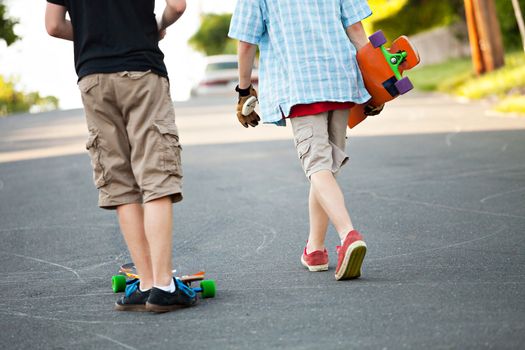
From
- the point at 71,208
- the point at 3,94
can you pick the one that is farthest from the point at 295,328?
the point at 3,94

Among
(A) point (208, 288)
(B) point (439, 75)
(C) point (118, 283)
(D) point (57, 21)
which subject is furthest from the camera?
(B) point (439, 75)

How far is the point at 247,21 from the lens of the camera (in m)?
5.43

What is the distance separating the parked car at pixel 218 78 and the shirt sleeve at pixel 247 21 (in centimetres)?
2470

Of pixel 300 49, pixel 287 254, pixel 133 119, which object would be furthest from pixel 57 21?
pixel 287 254

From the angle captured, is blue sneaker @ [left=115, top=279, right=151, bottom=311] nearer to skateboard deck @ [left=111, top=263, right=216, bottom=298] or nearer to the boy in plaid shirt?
skateboard deck @ [left=111, top=263, right=216, bottom=298]

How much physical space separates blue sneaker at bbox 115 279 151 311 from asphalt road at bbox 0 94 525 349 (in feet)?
0.24

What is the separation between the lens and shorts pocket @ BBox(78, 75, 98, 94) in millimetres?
4828

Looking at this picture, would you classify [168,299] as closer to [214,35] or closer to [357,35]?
[357,35]

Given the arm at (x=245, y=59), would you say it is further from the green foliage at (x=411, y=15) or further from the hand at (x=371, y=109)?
the green foliage at (x=411, y=15)

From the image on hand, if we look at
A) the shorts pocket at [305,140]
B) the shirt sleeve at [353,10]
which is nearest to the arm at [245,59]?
the shorts pocket at [305,140]

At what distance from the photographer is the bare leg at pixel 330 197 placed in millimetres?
5352

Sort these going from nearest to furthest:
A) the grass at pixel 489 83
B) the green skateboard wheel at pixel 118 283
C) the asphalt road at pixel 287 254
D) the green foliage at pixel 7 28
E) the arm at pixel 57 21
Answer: the asphalt road at pixel 287 254 < the arm at pixel 57 21 < the green skateboard wheel at pixel 118 283 < the green foliage at pixel 7 28 < the grass at pixel 489 83

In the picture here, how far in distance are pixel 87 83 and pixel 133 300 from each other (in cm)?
103

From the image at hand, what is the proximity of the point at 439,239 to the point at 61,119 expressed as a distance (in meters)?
17.8
